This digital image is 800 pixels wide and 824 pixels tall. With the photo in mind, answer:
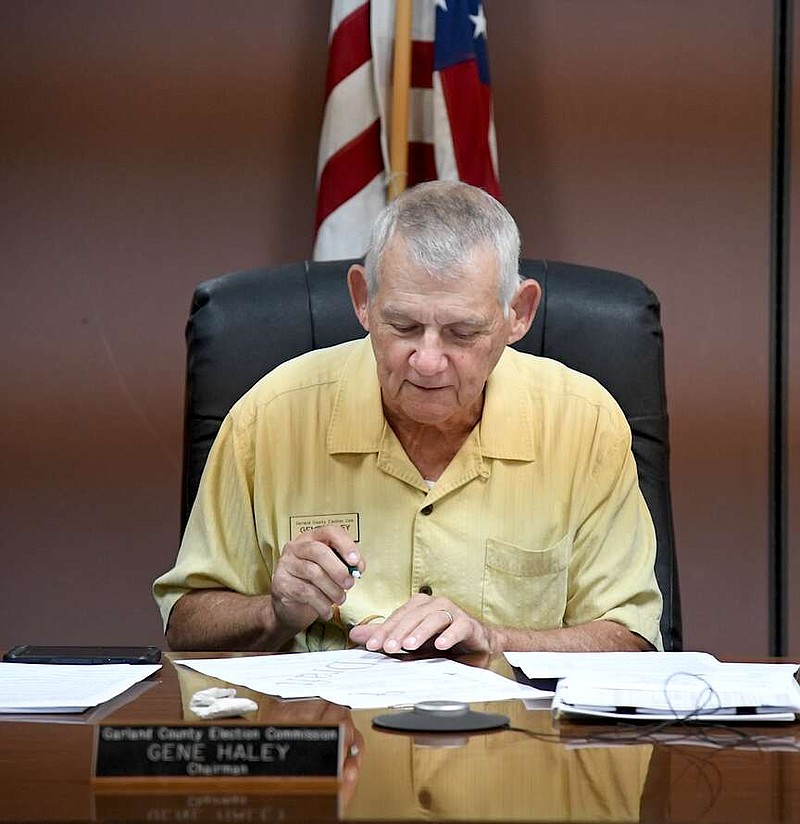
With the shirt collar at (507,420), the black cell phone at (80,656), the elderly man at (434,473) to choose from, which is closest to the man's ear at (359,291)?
the elderly man at (434,473)

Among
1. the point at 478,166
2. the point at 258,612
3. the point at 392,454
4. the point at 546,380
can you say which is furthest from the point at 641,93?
the point at 258,612

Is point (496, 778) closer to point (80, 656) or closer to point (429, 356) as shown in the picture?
point (80, 656)

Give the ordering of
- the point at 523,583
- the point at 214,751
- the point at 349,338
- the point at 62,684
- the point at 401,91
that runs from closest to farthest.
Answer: the point at 214,751 < the point at 62,684 < the point at 523,583 < the point at 349,338 < the point at 401,91

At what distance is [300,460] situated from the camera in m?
1.99

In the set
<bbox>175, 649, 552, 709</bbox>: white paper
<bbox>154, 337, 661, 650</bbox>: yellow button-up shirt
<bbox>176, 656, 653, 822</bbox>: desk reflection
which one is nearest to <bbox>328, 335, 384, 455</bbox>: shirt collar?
<bbox>154, 337, 661, 650</bbox>: yellow button-up shirt

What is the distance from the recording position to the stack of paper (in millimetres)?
1158

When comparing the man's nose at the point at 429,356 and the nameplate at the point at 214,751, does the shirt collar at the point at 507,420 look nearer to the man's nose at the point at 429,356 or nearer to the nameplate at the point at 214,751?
the man's nose at the point at 429,356

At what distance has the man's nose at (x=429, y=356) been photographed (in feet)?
5.87

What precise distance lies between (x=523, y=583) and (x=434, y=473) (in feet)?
0.69

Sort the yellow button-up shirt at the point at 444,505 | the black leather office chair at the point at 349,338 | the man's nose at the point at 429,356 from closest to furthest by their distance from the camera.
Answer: the man's nose at the point at 429,356 → the yellow button-up shirt at the point at 444,505 → the black leather office chair at the point at 349,338

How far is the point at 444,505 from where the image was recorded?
6.32ft

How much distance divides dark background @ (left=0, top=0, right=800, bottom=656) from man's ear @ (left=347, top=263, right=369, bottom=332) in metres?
1.40

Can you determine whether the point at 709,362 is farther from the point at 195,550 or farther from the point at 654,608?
the point at 195,550

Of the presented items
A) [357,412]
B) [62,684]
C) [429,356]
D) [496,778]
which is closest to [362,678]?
[62,684]
